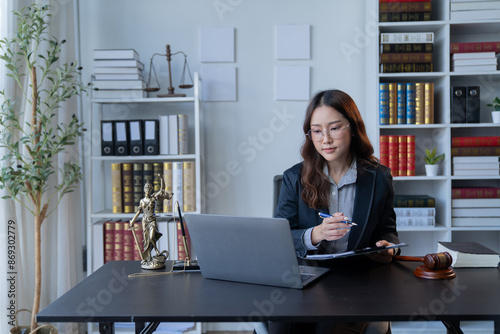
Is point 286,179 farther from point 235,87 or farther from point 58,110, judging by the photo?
point 58,110

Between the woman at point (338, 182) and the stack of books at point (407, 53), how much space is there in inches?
48.4

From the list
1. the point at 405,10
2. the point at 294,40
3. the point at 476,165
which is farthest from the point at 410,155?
the point at 294,40

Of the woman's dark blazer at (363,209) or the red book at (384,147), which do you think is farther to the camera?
the red book at (384,147)

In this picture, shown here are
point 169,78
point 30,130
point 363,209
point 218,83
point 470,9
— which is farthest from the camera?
point 218,83

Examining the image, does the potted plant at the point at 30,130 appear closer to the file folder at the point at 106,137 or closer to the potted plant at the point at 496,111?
the file folder at the point at 106,137

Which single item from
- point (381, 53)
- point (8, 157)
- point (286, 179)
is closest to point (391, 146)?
Answer: point (381, 53)

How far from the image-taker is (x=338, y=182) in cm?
192

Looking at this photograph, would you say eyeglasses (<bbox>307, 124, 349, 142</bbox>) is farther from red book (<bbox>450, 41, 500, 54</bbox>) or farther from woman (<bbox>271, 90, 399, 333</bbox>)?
red book (<bbox>450, 41, 500, 54</bbox>)

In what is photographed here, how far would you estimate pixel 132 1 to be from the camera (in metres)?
3.26

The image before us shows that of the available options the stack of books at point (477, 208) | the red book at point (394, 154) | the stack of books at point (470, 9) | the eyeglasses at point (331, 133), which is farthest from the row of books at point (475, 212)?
the eyeglasses at point (331, 133)

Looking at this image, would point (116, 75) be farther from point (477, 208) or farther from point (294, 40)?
point (477, 208)

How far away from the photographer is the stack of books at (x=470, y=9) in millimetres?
2914

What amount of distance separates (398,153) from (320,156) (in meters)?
1.23

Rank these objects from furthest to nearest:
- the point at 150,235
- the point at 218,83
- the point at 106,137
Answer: the point at 218,83 → the point at 106,137 → the point at 150,235
